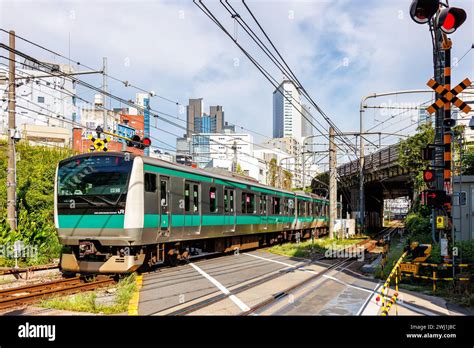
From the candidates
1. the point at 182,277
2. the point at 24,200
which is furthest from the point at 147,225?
the point at 24,200

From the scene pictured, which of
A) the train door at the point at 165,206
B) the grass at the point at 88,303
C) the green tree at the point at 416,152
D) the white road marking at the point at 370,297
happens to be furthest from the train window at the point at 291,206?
the grass at the point at 88,303

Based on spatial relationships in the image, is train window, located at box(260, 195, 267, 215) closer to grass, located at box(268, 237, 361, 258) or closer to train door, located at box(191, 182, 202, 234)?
grass, located at box(268, 237, 361, 258)

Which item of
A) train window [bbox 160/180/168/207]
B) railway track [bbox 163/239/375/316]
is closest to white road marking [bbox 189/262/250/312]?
railway track [bbox 163/239/375/316]

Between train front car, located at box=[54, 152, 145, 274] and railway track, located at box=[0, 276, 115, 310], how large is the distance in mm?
576

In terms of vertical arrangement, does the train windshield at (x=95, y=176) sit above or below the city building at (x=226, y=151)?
below

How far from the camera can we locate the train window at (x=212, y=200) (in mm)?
16984

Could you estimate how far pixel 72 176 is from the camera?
42.0 ft

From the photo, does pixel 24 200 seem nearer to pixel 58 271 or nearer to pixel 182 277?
pixel 58 271

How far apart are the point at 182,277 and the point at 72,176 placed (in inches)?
157

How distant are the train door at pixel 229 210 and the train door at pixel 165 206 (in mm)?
4723

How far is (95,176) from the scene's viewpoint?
41.0 ft

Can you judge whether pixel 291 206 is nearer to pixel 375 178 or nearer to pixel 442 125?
pixel 375 178

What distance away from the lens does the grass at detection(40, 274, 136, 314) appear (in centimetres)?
867

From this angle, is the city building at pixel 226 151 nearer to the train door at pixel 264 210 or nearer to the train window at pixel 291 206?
the train door at pixel 264 210
